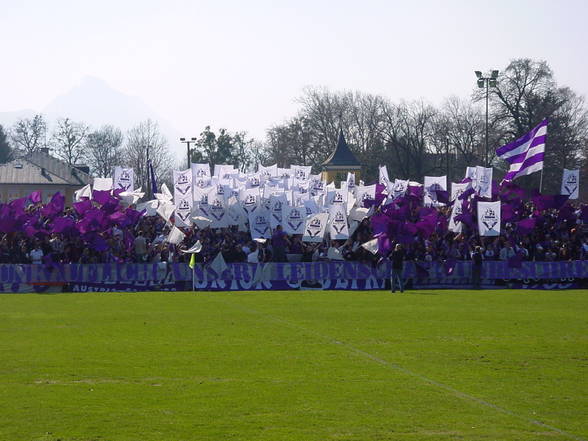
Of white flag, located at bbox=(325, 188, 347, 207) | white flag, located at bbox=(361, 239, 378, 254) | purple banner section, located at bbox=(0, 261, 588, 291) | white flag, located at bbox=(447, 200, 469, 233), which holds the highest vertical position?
white flag, located at bbox=(325, 188, 347, 207)

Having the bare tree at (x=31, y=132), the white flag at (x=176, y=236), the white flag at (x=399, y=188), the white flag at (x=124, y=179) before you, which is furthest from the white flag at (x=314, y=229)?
the bare tree at (x=31, y=132)

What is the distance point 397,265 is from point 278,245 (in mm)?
4660

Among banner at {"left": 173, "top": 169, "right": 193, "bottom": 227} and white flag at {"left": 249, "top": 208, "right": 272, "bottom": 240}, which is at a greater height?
banner at {"left": 173, "top": 169, "right": 193, "bottom": 227}

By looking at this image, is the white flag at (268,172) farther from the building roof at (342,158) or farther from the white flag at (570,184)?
the building roof at (342,158)

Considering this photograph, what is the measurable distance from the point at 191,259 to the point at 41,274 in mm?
5136

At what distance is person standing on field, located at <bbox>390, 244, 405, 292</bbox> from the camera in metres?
30.7

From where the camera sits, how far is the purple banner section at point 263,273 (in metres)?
32.0

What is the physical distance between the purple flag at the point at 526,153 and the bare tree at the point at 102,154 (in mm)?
83507

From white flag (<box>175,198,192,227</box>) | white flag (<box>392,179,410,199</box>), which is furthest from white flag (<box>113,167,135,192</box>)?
white flag (<box>392,179,410,199</box>)

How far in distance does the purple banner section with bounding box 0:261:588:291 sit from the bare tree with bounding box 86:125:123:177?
85054 mm

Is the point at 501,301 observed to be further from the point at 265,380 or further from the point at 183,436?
the point at 183,436

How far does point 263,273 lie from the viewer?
33188mm

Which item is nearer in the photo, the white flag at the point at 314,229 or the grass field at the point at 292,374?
the grass field at the point at 292,374

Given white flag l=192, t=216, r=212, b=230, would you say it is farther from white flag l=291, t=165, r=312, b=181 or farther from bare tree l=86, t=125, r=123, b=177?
bare tree l=86, t=125, r=123, b=177
